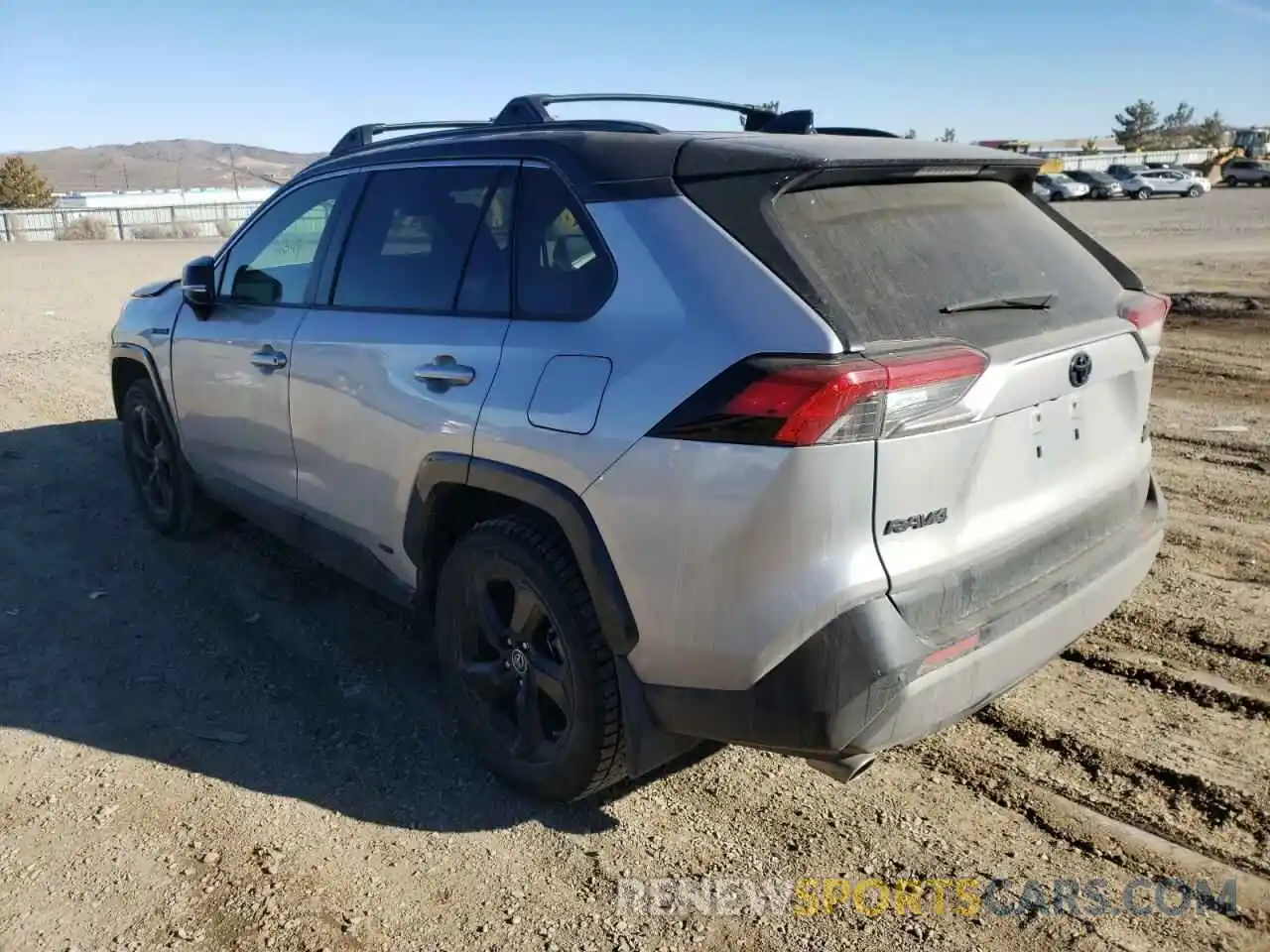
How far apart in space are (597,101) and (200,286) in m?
1.94

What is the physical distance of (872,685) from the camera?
235 cm

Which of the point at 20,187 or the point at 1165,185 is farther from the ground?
the point at 20,187

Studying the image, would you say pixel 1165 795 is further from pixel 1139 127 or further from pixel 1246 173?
pixel 1139 127

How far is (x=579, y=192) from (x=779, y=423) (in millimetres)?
1031

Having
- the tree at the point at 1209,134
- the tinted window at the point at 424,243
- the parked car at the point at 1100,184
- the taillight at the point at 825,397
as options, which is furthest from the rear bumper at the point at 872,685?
the tree at the point at 1209,134

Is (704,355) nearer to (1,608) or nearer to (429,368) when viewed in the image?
(429,368)

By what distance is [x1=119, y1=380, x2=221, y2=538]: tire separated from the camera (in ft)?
17.0

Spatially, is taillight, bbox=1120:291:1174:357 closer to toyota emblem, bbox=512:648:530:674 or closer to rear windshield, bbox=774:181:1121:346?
rear windshield, bbox=774:181:1121:346

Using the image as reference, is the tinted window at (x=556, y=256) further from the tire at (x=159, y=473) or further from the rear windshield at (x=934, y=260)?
the tire at (x=159, y=473)

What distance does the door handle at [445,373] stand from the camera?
308 centimetres

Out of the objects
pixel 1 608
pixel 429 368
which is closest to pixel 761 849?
pixel 429 368

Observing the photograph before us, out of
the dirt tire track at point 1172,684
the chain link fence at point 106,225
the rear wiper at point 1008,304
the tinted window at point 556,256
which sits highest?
the tinted window at point 556,256

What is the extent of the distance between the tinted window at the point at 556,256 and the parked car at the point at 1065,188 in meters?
50.4

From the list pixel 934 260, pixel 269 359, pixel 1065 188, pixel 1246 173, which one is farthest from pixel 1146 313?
pixel 1246 173
